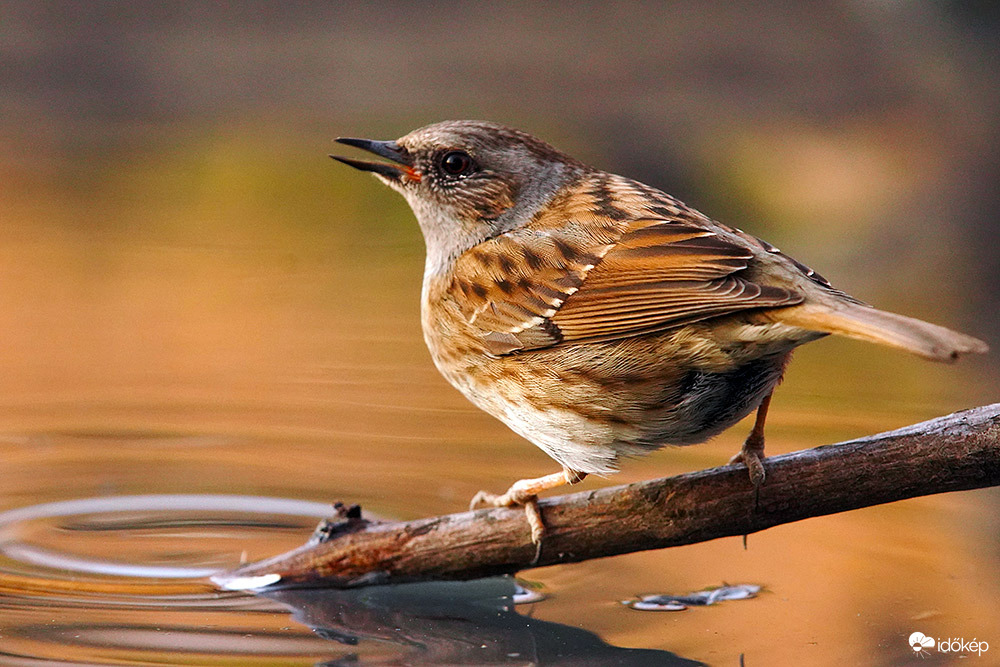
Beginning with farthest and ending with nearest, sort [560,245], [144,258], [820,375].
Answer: [144,258], [820,375], [560,245]

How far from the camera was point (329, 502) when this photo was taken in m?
4.80

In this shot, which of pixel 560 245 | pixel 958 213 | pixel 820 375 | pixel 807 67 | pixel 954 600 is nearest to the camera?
pixel 954 600

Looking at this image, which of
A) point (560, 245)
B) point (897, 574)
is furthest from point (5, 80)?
point (897, 574)

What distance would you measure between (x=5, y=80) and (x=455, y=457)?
10427mm

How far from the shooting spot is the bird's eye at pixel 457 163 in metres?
4.71

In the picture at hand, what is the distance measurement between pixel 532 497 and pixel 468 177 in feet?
4.21

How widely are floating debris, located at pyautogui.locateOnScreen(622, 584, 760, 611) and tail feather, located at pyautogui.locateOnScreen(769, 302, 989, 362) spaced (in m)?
0.99

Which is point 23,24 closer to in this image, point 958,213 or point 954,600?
point 958,213

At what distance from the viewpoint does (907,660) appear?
136 inches

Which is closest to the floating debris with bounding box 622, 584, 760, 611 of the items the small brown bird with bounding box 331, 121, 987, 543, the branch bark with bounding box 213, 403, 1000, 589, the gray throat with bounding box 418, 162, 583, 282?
the branch bark with bounding box 213, 403, 1000, 589

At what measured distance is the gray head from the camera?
468cm

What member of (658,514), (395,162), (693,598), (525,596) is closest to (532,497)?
(525,596)

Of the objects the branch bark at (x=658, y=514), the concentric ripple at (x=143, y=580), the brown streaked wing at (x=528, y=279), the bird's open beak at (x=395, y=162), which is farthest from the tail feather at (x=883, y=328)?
the bird's open beak at (x=395, y=162)

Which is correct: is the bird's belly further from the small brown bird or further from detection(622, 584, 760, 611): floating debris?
detection(622, 584, 760, 611): floating debris
